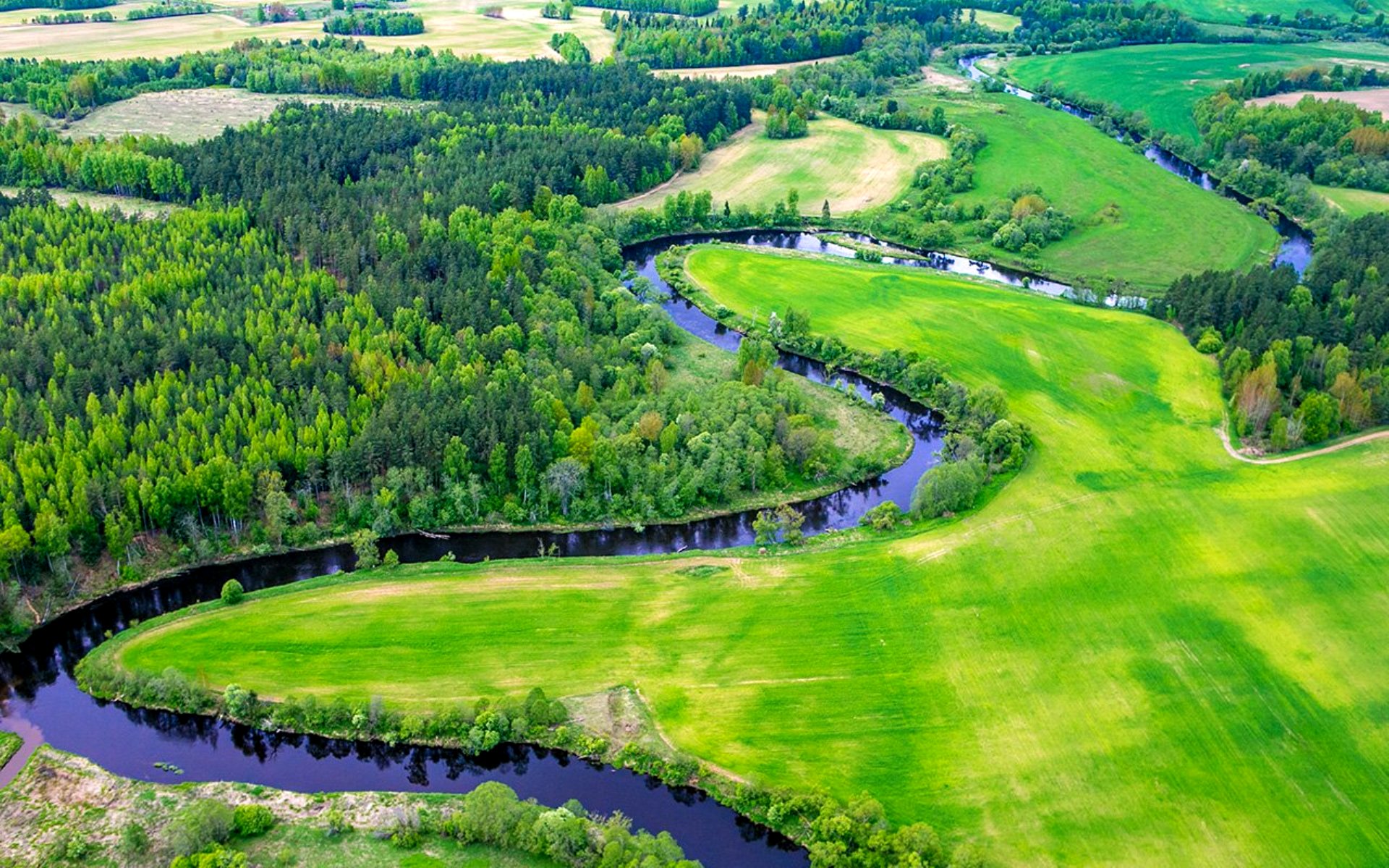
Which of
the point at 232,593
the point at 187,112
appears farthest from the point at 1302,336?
the point at 187,112

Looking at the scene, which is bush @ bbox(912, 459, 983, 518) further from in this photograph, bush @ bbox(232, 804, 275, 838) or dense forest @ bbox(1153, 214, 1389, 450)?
bush @ bbox(232, 804, 275, 838)

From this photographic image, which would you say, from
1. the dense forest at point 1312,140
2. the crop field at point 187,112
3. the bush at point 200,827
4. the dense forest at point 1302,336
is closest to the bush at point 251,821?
the bush at point 200,827

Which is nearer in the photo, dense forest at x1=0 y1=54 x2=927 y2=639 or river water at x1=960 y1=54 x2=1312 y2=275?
dense forest at x1=0 y1=54 x2=927 y2=639

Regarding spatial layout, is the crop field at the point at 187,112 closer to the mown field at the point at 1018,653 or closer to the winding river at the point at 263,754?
the winding river at the point at 263,754

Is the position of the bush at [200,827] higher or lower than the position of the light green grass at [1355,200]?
lower

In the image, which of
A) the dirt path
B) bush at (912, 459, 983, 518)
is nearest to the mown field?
the dirt path

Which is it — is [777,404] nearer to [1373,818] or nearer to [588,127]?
[1373,818]

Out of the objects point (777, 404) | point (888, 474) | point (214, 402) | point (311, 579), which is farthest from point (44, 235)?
point (888, 474)
